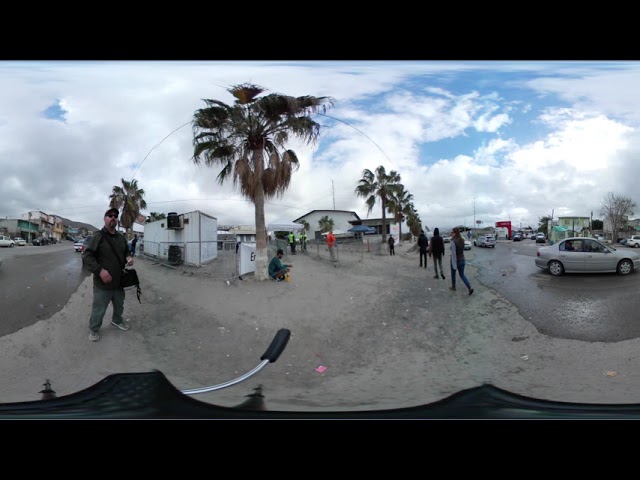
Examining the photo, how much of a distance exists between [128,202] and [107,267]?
1.43 feet

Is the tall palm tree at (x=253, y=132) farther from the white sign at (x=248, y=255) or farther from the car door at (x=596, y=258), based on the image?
the car door at (x=596, y=258)

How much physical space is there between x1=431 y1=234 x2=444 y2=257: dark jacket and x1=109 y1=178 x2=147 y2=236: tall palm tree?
2521mm

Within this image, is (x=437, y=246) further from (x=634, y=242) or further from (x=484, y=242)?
(x=634, y=242)

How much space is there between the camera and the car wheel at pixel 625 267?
9.96 feet

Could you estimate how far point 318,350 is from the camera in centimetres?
208

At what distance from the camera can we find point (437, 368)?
6.25 ft

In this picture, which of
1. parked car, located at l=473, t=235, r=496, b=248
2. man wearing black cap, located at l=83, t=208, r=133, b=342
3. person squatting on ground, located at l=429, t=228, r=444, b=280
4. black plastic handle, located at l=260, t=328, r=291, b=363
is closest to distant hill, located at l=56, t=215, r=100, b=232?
man wearing black cap, located at l=83, t=208, r=133, b=342

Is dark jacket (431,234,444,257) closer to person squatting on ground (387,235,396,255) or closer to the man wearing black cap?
person squatting on ground (387,235,396,255)

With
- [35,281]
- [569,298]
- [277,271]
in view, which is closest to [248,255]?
[277,271]

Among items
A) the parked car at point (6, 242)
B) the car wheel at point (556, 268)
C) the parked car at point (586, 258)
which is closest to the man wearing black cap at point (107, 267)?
the parked car at point (6, 242)

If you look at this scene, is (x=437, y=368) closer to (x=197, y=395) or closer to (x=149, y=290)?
(x=197, y=395)

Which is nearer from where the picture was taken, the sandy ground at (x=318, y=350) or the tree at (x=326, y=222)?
the sandy ground at (x=318, y=350)

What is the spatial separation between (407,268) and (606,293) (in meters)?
1.77
